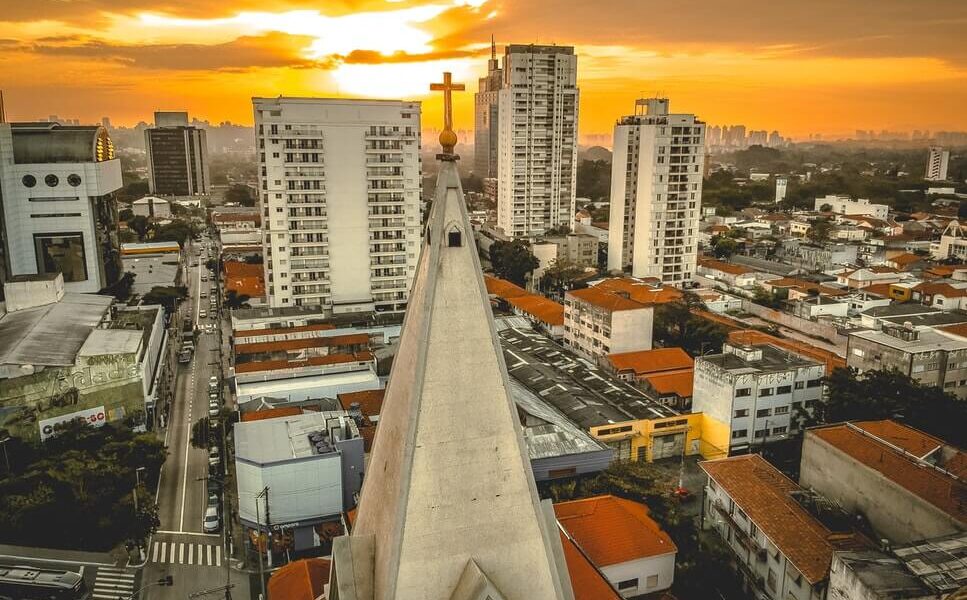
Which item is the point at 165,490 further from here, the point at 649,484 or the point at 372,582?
the point at 372,582

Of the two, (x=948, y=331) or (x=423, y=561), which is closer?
(x=423, y=561)

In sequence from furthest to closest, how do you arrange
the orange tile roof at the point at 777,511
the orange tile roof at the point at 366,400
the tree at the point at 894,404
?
1. the orange tile roof at the point at 366,400
2. the tree at the point at 894,404
3. the orange tile roof at the point at 777,511

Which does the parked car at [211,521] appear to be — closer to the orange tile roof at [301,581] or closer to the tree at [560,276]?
the orange tile roof at [301,581]

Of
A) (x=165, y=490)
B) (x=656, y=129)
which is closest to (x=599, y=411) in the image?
(x=165, y=490)

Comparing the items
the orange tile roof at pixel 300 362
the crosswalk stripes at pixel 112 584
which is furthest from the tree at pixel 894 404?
the crosswalk stripes at pixel 112 584

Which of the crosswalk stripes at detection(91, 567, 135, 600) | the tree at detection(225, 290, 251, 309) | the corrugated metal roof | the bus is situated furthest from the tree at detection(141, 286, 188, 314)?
the bus

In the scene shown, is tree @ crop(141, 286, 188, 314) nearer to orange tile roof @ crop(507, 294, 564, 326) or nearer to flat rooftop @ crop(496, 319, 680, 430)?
orange tile roof @ crop(507, 294, 564, 326)
